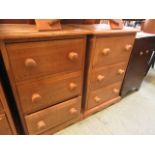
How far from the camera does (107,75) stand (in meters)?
1.03

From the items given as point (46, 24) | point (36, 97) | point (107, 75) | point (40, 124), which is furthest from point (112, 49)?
point (40, 124)

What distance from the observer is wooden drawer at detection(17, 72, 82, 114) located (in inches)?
26.5

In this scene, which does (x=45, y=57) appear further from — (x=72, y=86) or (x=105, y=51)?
(x=105, y=51)

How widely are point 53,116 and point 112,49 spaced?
64 centimetres

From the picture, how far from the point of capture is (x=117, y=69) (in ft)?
3.49

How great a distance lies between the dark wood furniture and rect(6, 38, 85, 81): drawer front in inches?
23.2

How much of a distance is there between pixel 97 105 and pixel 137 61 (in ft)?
1.87

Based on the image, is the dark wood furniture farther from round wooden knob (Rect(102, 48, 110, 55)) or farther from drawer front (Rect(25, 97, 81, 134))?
drawer front (Rect(25, 97, 81, 134))

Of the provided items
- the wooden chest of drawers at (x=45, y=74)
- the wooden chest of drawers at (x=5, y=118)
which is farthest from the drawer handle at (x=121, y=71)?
the wooden chest of drawers at (x=5, y=118)

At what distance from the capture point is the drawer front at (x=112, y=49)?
0.83 meters

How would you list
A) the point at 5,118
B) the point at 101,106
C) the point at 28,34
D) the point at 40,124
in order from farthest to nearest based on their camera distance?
the point at 101,106
the point at 40,124
the point at 5,118
the point at 28,34

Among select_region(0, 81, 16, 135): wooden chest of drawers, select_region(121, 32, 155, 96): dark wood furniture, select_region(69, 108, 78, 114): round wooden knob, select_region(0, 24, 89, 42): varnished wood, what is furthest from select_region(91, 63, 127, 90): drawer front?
select_region(0, 81, 16, 135): wooden chest of drawers
